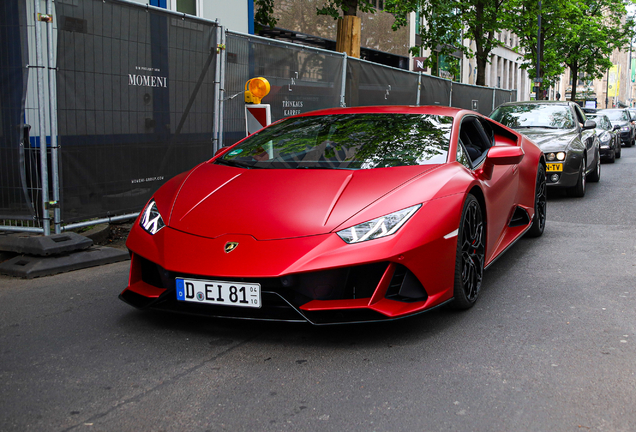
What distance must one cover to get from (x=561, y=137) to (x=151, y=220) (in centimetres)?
752

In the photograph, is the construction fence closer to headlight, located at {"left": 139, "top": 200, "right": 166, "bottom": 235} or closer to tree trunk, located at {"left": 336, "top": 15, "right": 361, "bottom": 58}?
headlight, located at {"left": 139, "top": 200, "right": 166, "bottom": 235}

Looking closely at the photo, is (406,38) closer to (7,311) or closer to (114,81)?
(114,81)

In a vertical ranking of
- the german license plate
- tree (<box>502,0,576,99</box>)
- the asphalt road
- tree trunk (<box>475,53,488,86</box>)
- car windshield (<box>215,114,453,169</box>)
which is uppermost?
tree (<box>502,0,576,99</box>)

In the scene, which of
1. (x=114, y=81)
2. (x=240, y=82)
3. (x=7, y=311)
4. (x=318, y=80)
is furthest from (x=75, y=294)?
(x=318, y=80)

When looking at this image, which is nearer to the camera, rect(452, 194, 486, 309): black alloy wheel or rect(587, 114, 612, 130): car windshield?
rect(452, 194, 486, 309): black alloy wheel

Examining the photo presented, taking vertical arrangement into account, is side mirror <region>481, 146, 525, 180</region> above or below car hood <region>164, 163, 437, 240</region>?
above

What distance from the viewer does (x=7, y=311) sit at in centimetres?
416

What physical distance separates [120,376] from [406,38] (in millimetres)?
27013

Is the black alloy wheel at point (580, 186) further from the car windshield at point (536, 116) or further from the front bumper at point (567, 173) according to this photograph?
the car windshield at point (536, 116)

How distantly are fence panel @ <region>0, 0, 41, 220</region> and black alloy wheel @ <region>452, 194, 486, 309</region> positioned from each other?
11.7 feet

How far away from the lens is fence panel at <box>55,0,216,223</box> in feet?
18.9

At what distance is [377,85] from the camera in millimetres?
11898

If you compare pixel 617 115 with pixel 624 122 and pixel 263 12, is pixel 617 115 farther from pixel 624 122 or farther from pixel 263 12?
Answer: pixel 263 12

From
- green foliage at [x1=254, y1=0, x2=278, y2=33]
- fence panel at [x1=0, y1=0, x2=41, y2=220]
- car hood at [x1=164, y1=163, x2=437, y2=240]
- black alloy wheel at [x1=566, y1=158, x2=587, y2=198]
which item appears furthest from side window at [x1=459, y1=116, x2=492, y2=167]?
green foliage at [x1=254, y1=0, x2=278, y2=33]
